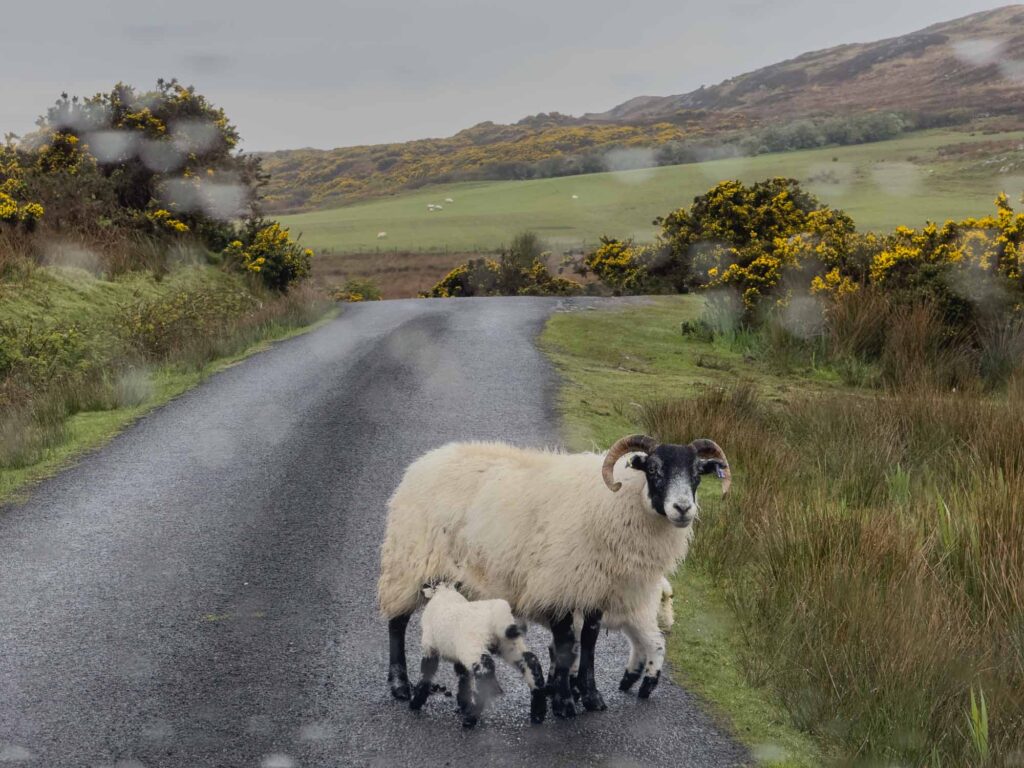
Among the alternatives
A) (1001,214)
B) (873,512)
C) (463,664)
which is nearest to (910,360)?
(1001,214)

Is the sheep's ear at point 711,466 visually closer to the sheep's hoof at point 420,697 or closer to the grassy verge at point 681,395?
the grassy verge at point 681,395

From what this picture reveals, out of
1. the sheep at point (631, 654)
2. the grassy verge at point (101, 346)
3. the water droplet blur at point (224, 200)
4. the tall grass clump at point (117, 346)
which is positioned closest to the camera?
the sheep at point (631, 654)

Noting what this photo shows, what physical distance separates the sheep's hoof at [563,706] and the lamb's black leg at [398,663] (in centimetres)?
93

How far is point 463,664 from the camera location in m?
4.98

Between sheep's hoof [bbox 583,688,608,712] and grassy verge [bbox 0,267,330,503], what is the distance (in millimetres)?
7041

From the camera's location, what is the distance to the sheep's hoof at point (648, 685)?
5.50 m

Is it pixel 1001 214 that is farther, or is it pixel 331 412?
pixel 1001 214

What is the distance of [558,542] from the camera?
548 cm

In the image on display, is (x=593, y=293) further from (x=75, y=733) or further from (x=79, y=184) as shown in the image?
(x=75, y=733)

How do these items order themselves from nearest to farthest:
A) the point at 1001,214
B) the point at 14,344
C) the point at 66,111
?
the point at 14,344 < the point at 1001,214 < the point at 66,111

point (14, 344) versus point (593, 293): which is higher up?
point (14, 344)

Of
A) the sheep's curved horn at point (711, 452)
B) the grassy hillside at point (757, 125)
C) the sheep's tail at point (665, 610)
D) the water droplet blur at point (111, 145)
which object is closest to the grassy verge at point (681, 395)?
the sheep's tail at point (665, 610)

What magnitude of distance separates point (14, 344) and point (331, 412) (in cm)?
567

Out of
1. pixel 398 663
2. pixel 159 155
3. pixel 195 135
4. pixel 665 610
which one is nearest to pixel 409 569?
pixel 398 663
